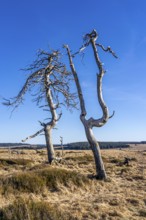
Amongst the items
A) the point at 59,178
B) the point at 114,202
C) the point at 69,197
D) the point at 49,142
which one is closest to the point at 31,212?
the point at 114,202

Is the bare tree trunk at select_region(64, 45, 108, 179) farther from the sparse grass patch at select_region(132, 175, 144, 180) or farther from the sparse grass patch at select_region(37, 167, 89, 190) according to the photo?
the sparse grass patch at select_region(132, 175, 144, 180)

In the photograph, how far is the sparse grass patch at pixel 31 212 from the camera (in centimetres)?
849

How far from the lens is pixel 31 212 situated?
8.67 metres

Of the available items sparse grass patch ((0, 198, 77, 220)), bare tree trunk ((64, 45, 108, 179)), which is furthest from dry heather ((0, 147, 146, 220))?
bare tree trunk ((64, 45, 108, 179))

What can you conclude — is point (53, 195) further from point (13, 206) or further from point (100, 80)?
point (100, 80)

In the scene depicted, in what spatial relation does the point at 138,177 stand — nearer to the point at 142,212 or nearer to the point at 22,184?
the point at 22,184

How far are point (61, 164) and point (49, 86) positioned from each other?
505 centimetres

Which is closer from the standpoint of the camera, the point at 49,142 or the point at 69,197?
the point at 69,197

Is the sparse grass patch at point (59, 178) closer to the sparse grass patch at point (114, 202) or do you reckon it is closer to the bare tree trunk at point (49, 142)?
the sparse grass patch at point (114, 202)

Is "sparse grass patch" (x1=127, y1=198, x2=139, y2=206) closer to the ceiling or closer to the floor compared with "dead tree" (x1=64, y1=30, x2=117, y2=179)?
closer to the floor

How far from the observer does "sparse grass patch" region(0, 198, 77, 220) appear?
849 cm

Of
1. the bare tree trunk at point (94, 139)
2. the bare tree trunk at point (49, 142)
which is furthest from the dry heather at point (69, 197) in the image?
the bare tree trunk at point (49, 142)

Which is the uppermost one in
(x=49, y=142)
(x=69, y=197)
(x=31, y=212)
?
(x=49, y=142)

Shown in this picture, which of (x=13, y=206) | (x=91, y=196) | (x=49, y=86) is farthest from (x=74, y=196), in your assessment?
(x=49, y=86)
